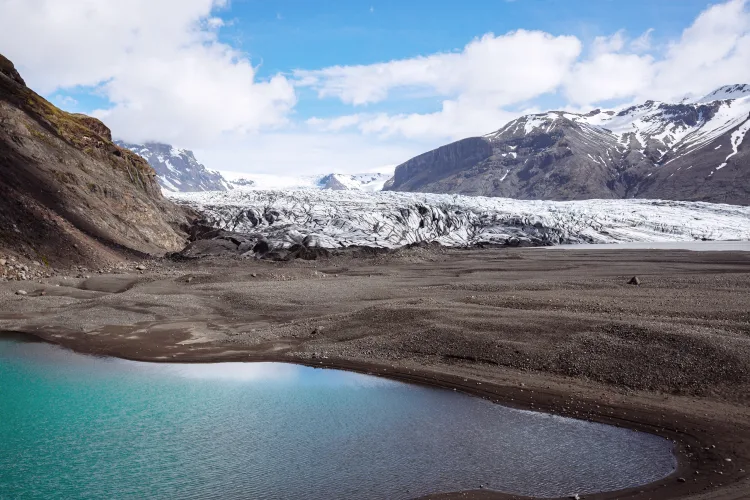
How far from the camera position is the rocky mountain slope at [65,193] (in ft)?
112

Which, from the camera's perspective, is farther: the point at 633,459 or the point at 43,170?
the point at 43,170

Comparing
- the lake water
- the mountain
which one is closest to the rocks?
the lake water

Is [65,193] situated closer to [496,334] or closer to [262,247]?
[262,247]

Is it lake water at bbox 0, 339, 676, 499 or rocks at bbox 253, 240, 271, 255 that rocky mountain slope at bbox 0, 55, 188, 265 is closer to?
rocks at bbox 253, 240, 271, 255

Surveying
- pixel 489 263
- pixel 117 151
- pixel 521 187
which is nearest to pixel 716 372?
pixel 489 263

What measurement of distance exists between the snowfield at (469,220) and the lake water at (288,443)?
4427 cm

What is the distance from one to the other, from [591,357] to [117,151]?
2076 inches

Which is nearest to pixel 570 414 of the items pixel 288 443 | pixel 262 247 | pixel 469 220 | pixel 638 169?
pixel 288 443

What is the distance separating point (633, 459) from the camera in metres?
10.6

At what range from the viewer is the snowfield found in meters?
65.1

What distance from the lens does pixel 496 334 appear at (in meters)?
18.0

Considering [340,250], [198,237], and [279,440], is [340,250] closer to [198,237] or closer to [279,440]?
[198,237]

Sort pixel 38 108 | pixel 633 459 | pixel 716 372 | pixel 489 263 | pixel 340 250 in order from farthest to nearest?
1. pixel 340 250
2. pixel 38 108
3. pixel 489 263
4. pixel 716 372
5. pixel 633 459

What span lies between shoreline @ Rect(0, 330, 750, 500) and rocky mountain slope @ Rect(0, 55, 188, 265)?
16254mm
